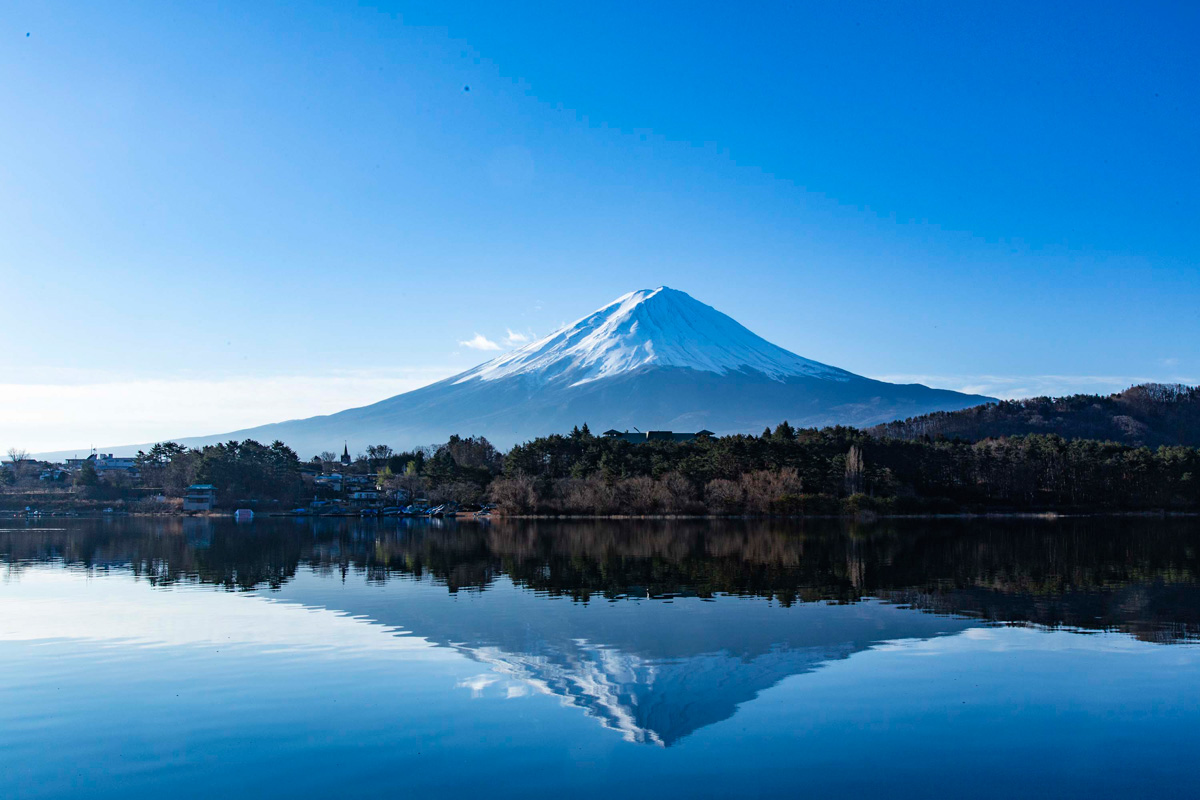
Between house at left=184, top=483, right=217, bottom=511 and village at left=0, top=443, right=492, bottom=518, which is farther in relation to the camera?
house at left=184, top=483, right=217, bottom=511

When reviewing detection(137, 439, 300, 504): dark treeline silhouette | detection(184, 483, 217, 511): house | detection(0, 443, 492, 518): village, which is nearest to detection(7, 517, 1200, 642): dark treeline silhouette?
detection(0, 443, 492, 518): village

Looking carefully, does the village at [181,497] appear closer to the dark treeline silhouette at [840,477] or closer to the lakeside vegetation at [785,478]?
the lakeside vegetation at [785,478]

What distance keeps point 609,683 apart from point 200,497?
7969 centimetres

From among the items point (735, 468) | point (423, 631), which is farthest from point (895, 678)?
point (735, 468)

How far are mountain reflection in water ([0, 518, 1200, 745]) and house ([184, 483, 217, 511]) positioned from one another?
122ft

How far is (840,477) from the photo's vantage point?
61.3m

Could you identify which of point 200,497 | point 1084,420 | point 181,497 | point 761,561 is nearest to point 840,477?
point 761,561

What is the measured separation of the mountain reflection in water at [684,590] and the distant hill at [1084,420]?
76.0 metres

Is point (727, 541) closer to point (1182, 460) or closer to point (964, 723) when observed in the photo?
point (964, 723)

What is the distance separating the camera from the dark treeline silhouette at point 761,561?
19438mm

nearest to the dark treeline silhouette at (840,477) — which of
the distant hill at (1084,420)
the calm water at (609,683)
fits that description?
the calm water at (609,683)

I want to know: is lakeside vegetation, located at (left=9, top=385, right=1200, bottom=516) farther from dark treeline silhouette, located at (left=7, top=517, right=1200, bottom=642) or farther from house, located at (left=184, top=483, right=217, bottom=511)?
dark treeline silhouette, located at (left=7, top=517, right=1200, bottom=642)

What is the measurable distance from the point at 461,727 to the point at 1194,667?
10312 mm

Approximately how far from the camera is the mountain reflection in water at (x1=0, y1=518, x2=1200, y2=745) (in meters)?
12.6
